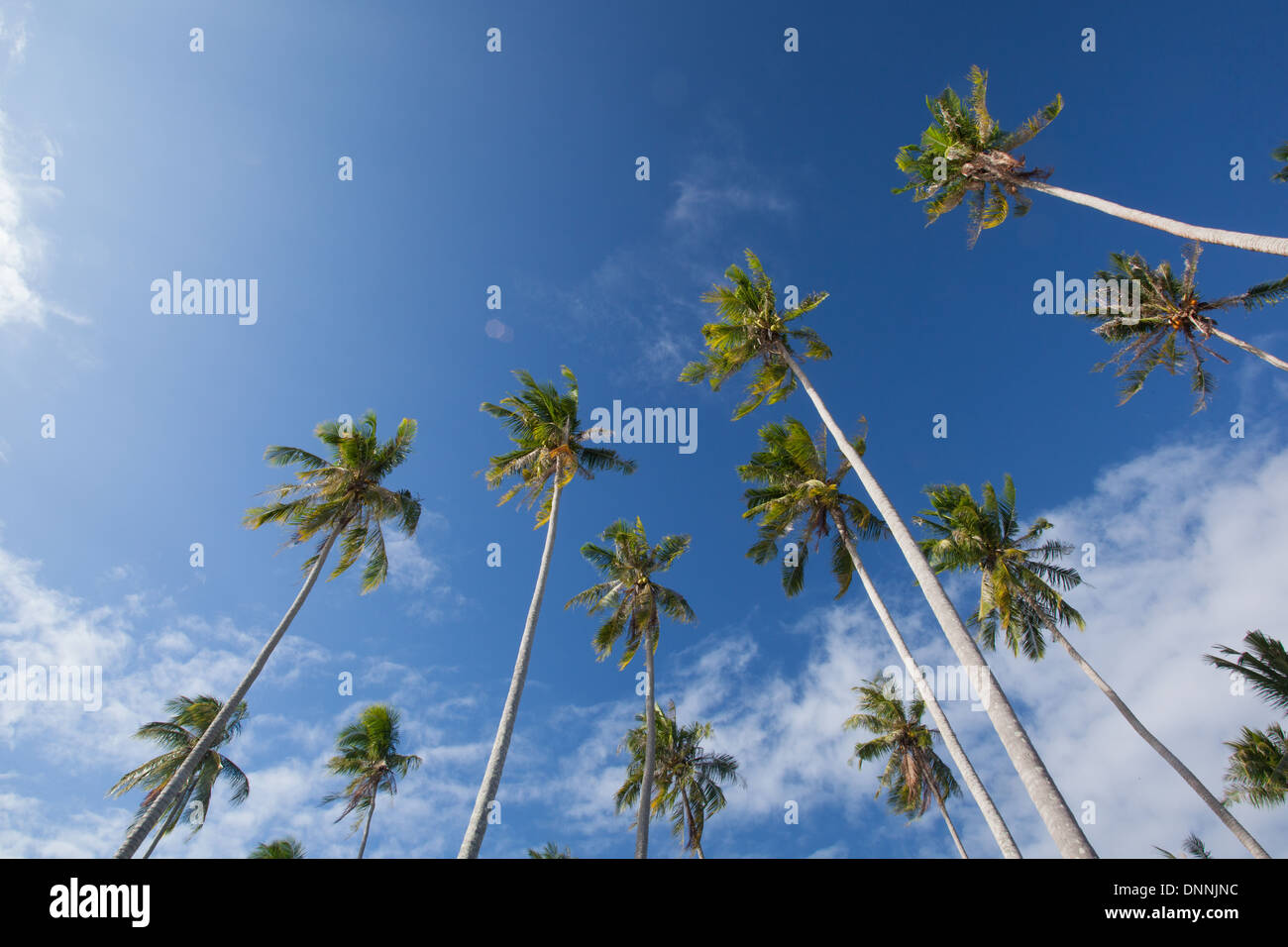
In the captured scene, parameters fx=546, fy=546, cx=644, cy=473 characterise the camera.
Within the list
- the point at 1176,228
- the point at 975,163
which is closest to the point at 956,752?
the point at 1176,228

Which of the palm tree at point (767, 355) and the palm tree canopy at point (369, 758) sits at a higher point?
the palm tree at point (767, 355)

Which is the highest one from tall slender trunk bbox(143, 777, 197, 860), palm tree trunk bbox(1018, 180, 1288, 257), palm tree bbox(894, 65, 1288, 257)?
palm tree bbox(894, 65, 1288, 257)

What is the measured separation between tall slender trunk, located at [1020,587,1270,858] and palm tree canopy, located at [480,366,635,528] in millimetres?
16743

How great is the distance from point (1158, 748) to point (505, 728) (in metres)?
20.7

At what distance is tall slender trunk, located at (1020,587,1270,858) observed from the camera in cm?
1614

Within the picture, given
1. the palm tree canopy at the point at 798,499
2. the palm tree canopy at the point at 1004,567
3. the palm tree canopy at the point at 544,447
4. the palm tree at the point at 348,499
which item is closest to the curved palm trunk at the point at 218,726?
the palm tree at the point at 348,499

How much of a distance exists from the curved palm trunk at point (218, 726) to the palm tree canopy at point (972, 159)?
23147mm

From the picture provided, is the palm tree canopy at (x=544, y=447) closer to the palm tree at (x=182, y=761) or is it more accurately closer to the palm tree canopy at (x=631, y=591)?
the palm tree canopy at (x=631, y=591)

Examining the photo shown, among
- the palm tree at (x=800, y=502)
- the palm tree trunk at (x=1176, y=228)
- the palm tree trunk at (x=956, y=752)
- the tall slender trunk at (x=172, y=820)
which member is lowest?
the tall slender trunk at (x=172, y=820)

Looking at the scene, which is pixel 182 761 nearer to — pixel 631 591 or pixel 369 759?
pixel 369 759

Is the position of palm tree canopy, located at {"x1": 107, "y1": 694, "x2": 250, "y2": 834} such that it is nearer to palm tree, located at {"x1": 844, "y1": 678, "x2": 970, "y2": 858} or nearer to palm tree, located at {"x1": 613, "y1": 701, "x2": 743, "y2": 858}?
palm tree, located at {"x1": 613, "y1": 701, "x2": 743, "y2": 858}

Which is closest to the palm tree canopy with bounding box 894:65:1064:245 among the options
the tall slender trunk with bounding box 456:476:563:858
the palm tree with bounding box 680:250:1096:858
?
the palm tree with bounding box 680:250:1096:858

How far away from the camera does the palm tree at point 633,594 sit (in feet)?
68.9
